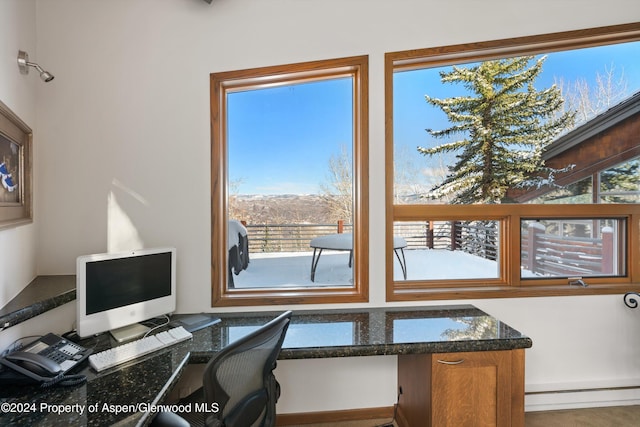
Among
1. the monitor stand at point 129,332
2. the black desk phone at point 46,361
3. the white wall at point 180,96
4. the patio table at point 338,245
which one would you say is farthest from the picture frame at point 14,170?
the patio table at point 338,245

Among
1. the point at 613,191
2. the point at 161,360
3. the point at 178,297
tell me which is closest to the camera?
the point at 161,360

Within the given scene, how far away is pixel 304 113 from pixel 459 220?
1.33 meters

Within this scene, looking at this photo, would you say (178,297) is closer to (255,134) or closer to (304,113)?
(255,134)

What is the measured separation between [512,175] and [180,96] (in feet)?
7.71

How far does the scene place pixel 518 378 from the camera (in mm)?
1476

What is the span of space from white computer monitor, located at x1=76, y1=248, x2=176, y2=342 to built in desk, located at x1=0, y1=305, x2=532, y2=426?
0.38ft

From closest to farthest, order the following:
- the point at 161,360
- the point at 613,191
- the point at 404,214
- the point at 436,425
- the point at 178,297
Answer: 1. the point at 161,360
2. the point at 436,425
3. the point at 178,297
4. the point at 404,214
5. the point at 613,191

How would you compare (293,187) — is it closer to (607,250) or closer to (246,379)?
(246,379)

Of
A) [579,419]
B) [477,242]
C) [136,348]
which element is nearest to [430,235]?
[477,242]

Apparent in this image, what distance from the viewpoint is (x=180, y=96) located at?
1.87 meters

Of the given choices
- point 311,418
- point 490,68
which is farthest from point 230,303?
point 490,68

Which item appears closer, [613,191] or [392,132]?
[392,132]

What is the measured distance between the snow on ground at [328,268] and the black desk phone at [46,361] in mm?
950

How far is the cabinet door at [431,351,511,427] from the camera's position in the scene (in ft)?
4.80
